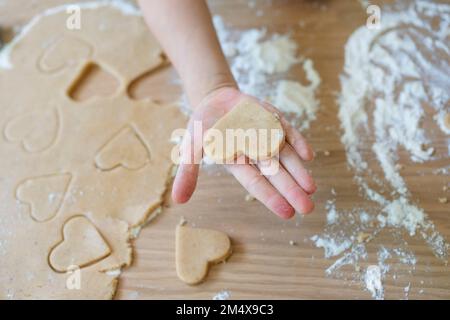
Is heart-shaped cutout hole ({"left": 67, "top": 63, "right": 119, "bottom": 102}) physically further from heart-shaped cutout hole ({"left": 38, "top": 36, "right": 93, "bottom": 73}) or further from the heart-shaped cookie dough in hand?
the heart-shaped cookie dough in hand

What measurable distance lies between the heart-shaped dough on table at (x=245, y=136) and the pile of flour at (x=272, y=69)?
217 mm

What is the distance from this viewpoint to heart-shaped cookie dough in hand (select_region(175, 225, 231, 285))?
95 cm

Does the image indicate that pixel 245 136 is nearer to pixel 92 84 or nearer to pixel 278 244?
pixel 278 244

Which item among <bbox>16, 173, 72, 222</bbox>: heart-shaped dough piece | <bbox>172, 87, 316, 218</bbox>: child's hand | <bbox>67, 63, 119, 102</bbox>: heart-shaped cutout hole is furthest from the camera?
<bbox>67, 63, 119, 102</bbox>: heart-shaped cutout hole

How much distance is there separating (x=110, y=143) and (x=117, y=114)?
0.31 feet

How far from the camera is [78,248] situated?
1.01 metres

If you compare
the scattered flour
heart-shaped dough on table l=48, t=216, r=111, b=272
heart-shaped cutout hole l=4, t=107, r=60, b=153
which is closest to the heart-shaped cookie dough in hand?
heart-shaped dough on table l=48, t=216, r=111, b=272

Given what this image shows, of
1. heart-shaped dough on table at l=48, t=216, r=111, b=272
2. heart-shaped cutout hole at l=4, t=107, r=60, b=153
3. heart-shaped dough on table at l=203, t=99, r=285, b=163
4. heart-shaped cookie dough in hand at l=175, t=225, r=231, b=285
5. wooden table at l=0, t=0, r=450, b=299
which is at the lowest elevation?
wooden table at l=0, t=0, r=450, b=299

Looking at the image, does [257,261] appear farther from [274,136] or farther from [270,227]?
[274,136]

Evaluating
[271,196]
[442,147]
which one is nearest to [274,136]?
[271,196]

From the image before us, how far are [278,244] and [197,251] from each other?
0.16 metres

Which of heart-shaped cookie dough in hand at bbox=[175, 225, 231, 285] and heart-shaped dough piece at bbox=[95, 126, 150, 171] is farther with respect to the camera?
heart-shaped dough piece at bbox=[95, 126, 150, 171]

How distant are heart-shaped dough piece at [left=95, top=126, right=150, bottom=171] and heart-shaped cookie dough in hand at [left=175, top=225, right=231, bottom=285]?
0.21 metres

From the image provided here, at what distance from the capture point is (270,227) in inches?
39.9
